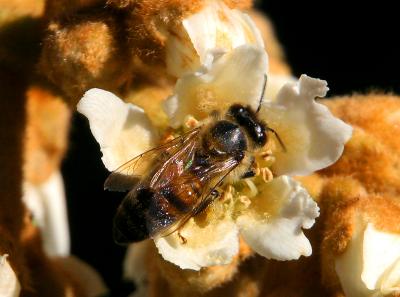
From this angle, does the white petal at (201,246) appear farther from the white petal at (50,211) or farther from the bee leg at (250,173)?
the white petal at (50,211)

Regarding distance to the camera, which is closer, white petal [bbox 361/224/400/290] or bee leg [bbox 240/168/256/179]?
white petal [bbox 361/224/400/290]

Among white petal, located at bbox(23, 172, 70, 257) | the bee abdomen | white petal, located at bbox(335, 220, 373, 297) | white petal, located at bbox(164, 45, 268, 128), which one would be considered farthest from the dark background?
the bee abdomen

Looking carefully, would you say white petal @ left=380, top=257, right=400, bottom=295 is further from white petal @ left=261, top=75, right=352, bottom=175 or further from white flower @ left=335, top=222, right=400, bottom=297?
white petal @ left=261, top=75, right=352, bottom=175

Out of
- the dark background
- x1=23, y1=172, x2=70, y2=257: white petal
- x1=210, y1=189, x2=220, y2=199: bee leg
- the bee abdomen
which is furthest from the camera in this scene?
the dark background

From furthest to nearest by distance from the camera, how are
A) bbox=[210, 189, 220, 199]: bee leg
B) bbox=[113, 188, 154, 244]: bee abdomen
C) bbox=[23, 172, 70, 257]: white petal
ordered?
bbox=[23, 172, 70, 257]: white petal → bbox=[210, 189, 220, 199]: bee leg → bbox=[113, 188, 154, 244]: bee abdomen

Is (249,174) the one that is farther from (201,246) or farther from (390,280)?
(390,280)

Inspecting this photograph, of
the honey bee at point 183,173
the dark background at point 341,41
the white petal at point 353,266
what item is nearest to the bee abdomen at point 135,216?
the honey bee at point 183,173

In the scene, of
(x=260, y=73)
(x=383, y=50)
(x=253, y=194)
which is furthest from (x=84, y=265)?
(x=383, y=50)
